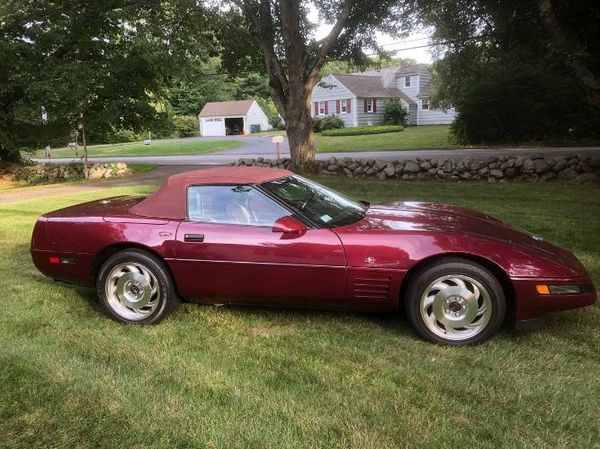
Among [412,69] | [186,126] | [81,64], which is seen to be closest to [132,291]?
[81,64]

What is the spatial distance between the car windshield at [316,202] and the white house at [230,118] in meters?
58.9

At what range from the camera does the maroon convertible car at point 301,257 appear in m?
3.72

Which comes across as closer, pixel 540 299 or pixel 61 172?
pixel 540 299

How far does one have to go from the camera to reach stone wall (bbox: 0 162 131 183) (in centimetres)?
2009

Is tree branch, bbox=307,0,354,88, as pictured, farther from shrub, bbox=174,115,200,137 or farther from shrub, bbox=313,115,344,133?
shrub, bbox=174,115,200,137

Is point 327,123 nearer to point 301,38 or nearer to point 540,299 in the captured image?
point 301,38

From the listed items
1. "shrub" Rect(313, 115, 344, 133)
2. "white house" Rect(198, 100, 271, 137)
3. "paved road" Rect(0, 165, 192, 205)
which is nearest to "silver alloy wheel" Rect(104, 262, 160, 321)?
"paved road" Rect(0, 165, 192, 205)

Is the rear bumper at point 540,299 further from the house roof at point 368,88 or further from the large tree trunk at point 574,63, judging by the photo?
the house roof at point 368,88

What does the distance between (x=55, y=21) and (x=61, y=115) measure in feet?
11.4

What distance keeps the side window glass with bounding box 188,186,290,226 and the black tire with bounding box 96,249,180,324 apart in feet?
1.66

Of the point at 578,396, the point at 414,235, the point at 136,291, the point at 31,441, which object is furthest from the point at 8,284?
the point at 578,396

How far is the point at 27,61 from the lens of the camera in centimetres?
1897

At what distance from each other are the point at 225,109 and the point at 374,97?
21.9 metres

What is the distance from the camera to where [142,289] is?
4352mm
